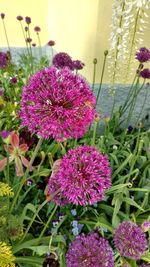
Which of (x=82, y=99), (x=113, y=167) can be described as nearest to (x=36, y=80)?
(x=82, y=99)

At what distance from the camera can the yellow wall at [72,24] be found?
7.18ft

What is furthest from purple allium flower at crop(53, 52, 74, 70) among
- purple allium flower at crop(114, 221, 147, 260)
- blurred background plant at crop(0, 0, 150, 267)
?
purple allium flower at crop(114, 221, 147, 260)

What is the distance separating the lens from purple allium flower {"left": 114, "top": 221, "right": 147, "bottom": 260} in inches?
32.7

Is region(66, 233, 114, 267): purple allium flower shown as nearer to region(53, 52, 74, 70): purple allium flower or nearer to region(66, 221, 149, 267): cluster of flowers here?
region(66, 221, 149, 267): cluster of flowers

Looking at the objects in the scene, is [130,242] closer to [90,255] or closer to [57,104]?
[90,255]

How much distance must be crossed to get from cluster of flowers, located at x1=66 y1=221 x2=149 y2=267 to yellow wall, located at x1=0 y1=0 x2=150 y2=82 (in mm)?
1561

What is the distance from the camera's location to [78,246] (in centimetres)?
81

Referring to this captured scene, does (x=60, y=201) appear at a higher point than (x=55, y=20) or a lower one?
higher

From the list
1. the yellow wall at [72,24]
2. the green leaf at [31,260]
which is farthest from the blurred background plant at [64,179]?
the yellow wall at [72,24]

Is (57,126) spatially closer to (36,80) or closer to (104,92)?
(36,80)

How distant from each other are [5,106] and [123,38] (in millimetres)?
715

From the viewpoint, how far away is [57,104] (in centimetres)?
Result: 72

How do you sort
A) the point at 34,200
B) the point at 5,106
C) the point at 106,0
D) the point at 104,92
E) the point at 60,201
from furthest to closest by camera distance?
the point at 104,92 → the point at 106,0 → the point at 5,106 → the point at 34,200 → the point at 60,201

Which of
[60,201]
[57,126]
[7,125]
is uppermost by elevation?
[57,126]
